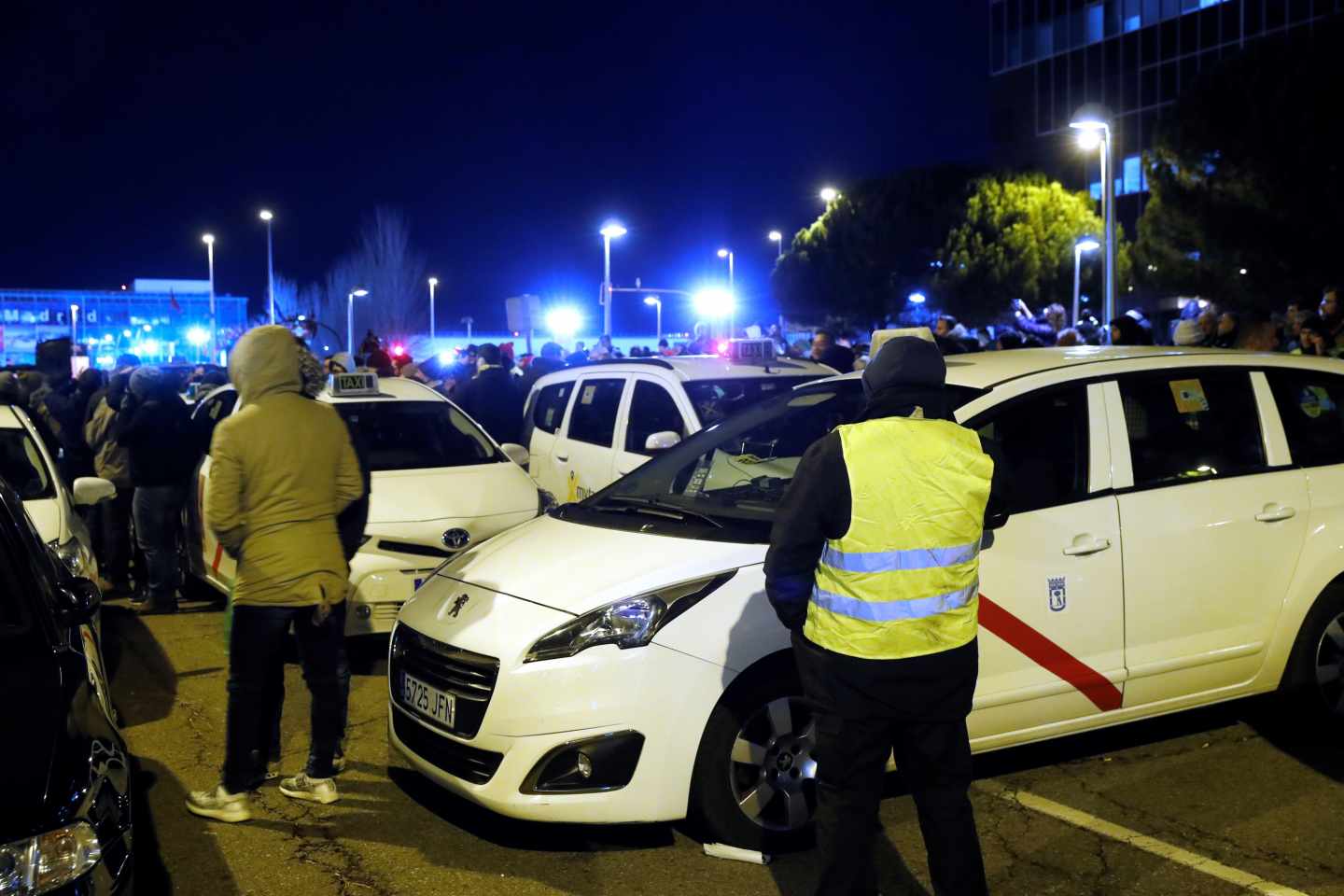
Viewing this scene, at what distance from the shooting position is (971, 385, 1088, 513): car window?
4781 millimetres

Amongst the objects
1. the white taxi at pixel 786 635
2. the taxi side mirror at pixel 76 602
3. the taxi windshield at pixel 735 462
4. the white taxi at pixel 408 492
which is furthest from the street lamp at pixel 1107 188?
the taxi side mirror at pixel 76 602

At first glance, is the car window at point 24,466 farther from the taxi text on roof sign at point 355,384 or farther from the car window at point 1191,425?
the car window at point 1191,425

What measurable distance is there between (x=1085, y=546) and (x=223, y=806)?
3.42 meters

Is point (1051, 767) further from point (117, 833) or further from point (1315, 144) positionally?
point (1315, 144)

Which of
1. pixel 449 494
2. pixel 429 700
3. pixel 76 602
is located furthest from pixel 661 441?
pixel 76 602

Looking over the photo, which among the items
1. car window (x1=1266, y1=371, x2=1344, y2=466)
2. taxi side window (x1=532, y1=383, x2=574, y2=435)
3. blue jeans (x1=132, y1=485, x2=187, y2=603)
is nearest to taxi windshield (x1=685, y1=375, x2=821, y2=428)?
taxi side window (x1=532, y1=383, x2=574, y2=435)

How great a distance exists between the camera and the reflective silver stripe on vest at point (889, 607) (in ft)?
10.3

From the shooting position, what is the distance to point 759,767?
13.9ft

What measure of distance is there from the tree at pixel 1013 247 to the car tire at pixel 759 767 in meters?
42.5

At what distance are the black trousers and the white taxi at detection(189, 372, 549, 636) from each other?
142 inches

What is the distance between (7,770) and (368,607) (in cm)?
377

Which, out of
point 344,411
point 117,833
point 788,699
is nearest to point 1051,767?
point 788,699

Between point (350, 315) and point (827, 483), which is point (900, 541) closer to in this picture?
point (827, 483)

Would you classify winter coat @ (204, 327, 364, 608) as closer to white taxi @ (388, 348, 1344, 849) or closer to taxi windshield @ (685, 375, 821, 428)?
white taxi @ (388, 348, 1344, 849)
